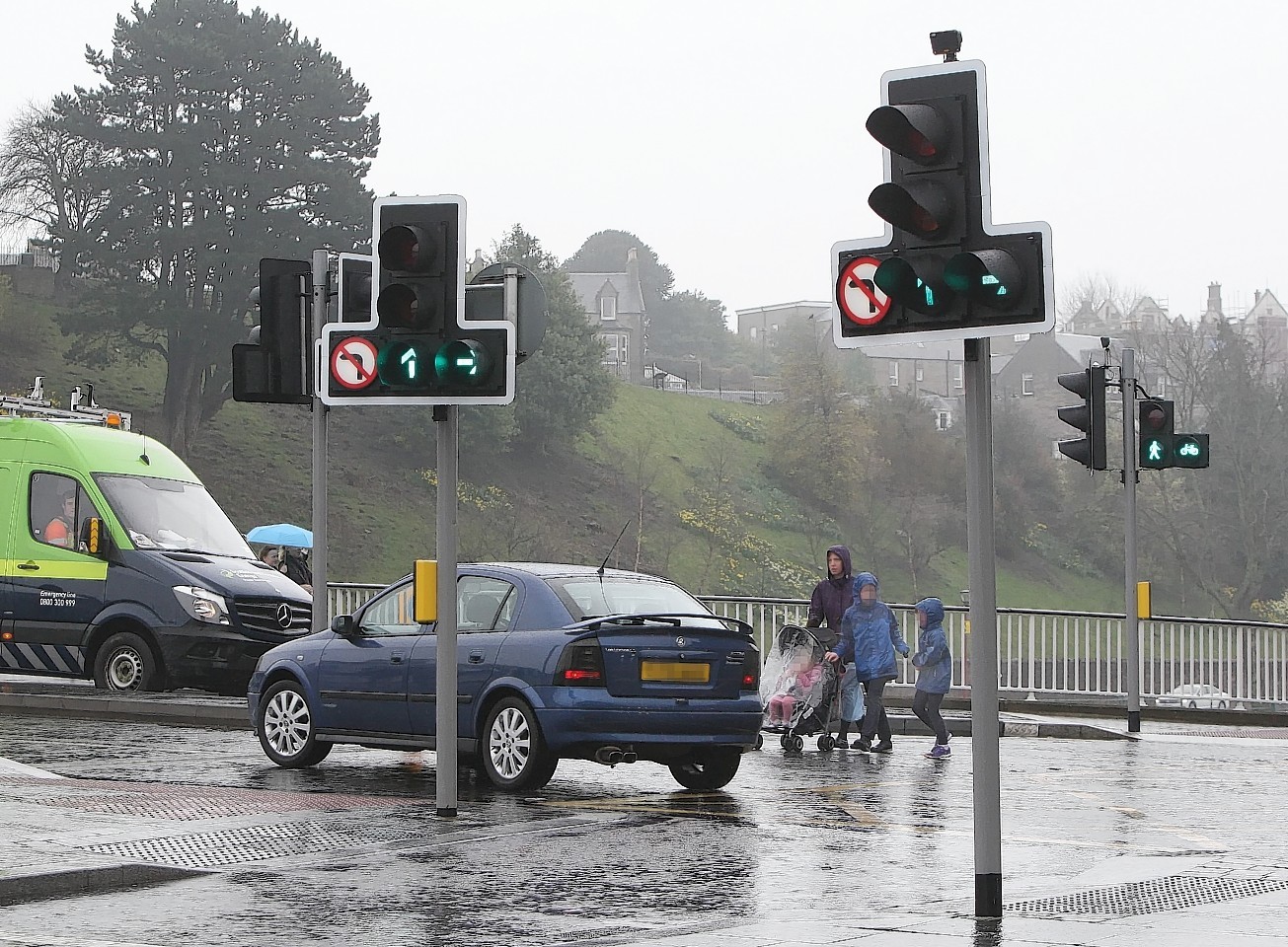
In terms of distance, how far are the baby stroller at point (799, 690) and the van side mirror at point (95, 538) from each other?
724 centimetres

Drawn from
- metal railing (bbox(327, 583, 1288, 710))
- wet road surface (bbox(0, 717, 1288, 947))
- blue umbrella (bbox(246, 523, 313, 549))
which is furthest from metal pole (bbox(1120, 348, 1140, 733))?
blue umbrella (bbox(246, 523, 313, 549))

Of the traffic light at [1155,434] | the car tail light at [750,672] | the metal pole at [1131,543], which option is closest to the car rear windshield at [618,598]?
the car tail light at [750,672]

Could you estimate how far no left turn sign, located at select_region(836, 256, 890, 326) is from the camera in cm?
761

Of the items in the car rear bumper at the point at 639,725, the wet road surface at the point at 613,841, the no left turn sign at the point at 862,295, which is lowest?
the wet road surface at the point at 613,841

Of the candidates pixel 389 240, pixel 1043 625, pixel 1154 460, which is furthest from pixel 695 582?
pixel 389 240

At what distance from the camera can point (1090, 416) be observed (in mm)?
19906

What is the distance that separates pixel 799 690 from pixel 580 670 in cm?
512

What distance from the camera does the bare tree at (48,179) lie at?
6191 centimetres

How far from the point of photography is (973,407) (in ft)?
Answer: 25.4

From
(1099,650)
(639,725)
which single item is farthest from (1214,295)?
(639,725)

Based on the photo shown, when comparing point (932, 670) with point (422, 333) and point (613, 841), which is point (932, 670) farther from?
point (422, 333)

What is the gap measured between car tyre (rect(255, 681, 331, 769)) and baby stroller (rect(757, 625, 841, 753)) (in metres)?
4.73

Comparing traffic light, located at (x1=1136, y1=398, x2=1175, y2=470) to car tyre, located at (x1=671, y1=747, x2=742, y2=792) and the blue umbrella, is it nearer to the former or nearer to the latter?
car tyre, located at (x1=671, y1=747, x2=742, y2=792)

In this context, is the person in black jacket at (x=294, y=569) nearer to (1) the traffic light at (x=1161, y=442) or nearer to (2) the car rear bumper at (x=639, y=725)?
(1) the traffic light at (x=1161, y=442)
